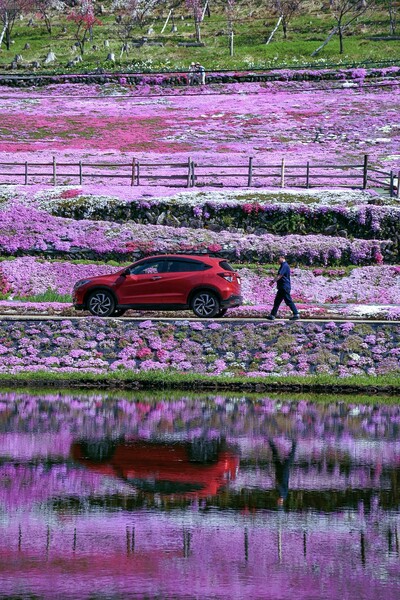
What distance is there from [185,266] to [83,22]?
247 feet

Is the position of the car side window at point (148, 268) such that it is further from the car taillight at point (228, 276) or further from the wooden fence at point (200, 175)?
the wooden fence at point (200, 175)

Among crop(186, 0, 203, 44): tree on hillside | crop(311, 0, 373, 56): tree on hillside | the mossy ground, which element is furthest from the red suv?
crop(311, 0, 373, 56): tree on hillside

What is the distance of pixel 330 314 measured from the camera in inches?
1180

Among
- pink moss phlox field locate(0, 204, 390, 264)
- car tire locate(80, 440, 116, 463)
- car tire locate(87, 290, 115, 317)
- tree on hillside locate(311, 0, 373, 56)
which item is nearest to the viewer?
car tire locate(80, 440, 116, 463)

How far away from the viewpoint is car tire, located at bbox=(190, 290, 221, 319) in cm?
2834

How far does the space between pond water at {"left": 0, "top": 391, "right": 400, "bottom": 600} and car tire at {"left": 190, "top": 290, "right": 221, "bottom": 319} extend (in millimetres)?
8477

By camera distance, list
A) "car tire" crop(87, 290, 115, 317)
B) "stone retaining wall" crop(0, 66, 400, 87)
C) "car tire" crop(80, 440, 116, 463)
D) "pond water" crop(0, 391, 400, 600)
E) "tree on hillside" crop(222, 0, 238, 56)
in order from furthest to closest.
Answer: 1. "tree on hillside" crop(222, 0, 238, 56)
2. "stone retaining wall" crop(0, 66, 400, 87)
3. "car tire" crop(87, 290, 115, 317)
4. "car tire" crop(80, 440, 116, 463)
5. "pond water" crop(0, 391, 400, 600)

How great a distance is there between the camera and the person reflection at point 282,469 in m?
13.7

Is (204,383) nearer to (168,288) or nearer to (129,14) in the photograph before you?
(168,288)

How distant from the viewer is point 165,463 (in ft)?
50.6

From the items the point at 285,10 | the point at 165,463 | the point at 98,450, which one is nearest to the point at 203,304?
the point at 98,450

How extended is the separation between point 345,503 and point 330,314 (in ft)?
55.5

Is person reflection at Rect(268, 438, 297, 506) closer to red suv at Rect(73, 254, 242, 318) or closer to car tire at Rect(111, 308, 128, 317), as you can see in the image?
red suv at Rect(73, 254, 242, 318)

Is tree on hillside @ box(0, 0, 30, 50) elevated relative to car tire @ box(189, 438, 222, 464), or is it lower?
elevated
